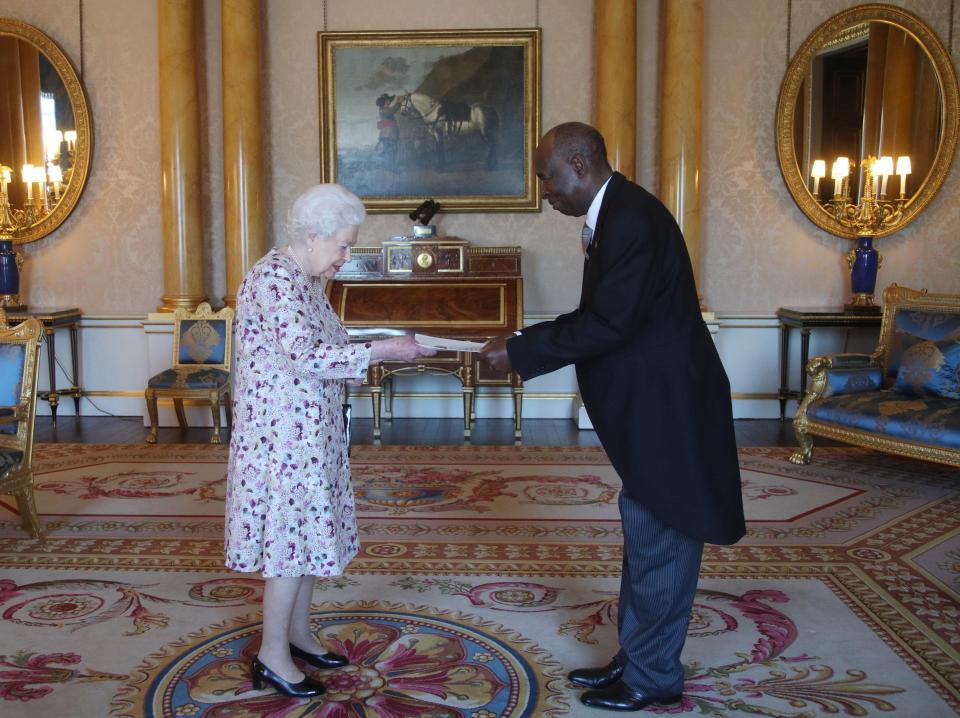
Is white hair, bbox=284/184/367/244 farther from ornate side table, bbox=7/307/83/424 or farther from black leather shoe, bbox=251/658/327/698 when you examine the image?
ornate side table, bbox=7/307/83/424

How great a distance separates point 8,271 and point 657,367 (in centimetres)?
631

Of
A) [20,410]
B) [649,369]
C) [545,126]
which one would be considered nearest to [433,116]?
[545,126]

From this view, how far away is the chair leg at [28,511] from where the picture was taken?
425cm

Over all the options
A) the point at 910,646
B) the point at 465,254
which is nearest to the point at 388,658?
the point at 910,646

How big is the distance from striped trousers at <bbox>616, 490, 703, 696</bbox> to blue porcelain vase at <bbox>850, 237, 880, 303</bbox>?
5.10m

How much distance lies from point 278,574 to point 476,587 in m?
1.22

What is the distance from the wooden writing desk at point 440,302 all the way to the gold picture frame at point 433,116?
48 centimetres

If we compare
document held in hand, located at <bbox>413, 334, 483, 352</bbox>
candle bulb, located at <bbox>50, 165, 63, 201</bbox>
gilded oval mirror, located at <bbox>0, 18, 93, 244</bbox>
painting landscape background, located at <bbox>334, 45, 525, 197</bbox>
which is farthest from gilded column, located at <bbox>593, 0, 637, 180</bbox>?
document held in hand, located at <bbox>413, 334, 483, 352</bbox>

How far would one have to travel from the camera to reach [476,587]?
366 cm

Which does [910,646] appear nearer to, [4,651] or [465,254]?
[4,651]

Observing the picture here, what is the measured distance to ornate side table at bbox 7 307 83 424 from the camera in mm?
7156

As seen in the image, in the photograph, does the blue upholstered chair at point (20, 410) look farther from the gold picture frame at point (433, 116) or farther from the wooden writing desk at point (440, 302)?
the gold picture frame at point (433, 116)

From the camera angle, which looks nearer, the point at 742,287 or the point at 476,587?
the point at 476,587

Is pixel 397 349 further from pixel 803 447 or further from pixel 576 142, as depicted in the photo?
pixel 803 447
